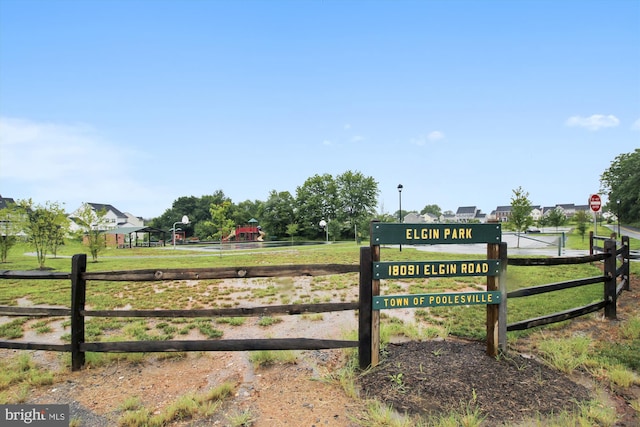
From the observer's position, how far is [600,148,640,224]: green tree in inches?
1497

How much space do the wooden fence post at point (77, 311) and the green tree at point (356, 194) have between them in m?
58.2

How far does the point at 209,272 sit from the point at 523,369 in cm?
373

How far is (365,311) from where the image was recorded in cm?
365

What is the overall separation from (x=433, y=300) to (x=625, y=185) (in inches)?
2066

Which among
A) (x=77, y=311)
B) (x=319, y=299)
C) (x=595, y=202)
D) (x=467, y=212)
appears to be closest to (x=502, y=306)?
(x=319, y=299)

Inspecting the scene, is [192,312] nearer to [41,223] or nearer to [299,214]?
[41,223]

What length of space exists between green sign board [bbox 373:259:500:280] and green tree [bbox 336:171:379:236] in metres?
57.8

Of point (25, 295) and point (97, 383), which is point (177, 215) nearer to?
point (25, 295)

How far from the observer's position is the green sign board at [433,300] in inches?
143

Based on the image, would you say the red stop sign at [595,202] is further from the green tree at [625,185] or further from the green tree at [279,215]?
the green tree at [279,215]

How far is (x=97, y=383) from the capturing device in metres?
3.66

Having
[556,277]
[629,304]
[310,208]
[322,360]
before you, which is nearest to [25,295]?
[322,360]

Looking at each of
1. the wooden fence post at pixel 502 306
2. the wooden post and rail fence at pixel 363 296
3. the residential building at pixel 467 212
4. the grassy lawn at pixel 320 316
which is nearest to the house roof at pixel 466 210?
the residential building at pixel 467 212

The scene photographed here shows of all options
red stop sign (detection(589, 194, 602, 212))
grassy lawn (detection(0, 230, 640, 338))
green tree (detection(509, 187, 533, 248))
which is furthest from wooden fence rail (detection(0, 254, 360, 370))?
green tree (detection(509, 187, 533, 248))
